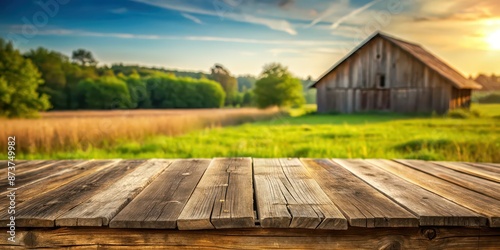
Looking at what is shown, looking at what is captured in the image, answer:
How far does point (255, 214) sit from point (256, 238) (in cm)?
10

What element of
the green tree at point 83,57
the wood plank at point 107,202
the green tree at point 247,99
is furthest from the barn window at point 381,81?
the wood plank at point 107,202

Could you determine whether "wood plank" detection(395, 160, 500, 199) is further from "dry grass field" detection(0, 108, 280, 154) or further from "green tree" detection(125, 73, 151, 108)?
"green tree" detection(125, 73, 151, 108)

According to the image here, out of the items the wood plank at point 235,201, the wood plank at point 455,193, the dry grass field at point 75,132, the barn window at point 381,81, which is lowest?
the dry grass field at point 75,132

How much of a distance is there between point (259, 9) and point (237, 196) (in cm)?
1179

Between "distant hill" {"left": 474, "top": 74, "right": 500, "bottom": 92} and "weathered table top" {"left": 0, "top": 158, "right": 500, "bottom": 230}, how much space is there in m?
39.7

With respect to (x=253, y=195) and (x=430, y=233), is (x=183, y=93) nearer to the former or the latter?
(x=253, y=195)

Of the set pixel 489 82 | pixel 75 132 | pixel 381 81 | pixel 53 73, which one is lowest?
pixel 75 132

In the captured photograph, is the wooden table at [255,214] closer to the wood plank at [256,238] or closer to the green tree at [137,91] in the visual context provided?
the wood plank at [256,238]

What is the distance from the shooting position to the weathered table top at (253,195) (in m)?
1.37

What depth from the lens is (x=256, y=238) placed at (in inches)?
56.7

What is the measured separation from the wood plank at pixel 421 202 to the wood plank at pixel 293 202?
357mm

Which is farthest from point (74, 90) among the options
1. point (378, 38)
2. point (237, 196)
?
point (237, 196)

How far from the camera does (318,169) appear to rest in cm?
256

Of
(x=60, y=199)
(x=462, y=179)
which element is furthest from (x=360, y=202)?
(x=60, y=199)
